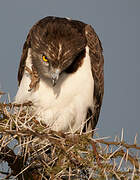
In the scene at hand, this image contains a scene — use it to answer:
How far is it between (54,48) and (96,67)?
3.85ft

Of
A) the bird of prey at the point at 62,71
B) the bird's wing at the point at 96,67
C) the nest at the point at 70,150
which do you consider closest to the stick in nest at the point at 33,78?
the bird of prey at the point at 62,71

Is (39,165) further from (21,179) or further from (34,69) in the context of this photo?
(34,69)

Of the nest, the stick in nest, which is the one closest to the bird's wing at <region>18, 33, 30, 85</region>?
the stick in nest

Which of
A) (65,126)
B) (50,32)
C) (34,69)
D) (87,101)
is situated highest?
(50,32)

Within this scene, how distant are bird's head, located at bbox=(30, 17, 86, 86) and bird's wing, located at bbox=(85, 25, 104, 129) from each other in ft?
0.79

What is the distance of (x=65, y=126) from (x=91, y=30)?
1.97 metres

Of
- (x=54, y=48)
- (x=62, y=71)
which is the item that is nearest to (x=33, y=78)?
(x=62, y=71)

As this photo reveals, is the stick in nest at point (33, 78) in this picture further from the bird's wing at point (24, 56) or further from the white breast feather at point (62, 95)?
the bird's wing at point (24, 56)

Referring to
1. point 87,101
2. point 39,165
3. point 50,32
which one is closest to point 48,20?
point 50,32

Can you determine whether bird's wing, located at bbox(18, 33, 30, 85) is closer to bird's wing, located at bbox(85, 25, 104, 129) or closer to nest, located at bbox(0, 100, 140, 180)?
bird's wing, located at bbox(85, 25, 104, 129)

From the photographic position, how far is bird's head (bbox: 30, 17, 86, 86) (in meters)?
6.31

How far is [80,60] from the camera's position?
274 inches

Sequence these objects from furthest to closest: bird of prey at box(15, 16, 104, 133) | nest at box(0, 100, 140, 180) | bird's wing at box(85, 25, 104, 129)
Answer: bird's wing at box(85, 25, 104, 129), bird of prey at box(15, 16, 104, 133), nest at box(0, 100, 140, 180)

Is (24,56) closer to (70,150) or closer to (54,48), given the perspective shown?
(54,48)
